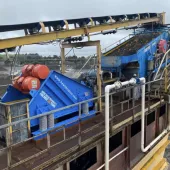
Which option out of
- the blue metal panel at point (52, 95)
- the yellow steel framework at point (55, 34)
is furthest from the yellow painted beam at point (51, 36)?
the blue metal panel at point (52, 95)

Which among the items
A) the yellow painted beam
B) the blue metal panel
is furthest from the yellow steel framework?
the blue metal panel

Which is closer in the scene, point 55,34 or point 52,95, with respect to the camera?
point 52,95

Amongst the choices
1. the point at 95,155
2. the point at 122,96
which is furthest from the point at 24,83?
the point at 122,96

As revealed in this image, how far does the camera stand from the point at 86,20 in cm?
583

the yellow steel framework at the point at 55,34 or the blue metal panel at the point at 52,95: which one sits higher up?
the yellow steel framework at the point at 55,34

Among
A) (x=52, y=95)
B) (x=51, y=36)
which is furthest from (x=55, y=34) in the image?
(x=52, y=95)

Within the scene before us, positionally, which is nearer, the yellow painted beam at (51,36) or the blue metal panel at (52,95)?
the yellow painted beam at (51,36)

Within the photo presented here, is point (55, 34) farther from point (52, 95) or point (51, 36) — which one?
point (52, 95)

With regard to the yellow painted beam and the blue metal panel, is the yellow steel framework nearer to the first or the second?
the yellow painted beam

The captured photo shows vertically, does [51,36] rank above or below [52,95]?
above

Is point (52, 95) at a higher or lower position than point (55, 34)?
lower

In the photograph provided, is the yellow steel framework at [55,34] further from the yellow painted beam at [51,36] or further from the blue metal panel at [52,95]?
the blue metal panel at [52,95]

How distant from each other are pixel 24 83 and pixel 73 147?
66.1 inches

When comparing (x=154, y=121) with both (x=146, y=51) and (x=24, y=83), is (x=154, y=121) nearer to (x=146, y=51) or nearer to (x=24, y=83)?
(x=146, y=51)
